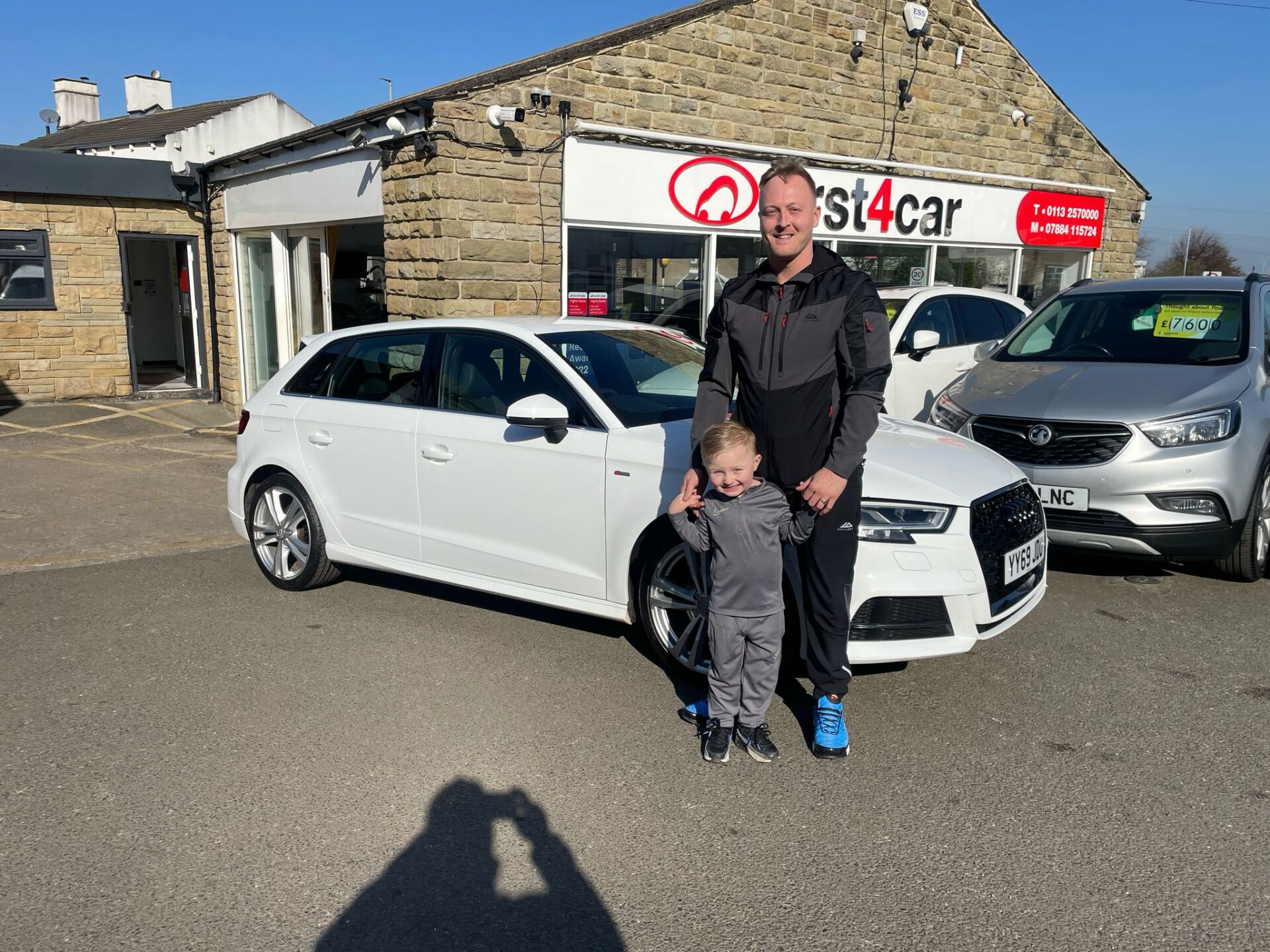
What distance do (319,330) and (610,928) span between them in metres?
10.4

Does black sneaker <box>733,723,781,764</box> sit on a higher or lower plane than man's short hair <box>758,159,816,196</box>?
lower

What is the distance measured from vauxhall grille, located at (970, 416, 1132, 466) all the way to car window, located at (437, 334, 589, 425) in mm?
2765

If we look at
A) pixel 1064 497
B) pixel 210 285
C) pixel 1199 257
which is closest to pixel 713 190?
pixel 1064 497

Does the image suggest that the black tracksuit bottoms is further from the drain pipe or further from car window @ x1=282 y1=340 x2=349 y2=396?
the drain pipe

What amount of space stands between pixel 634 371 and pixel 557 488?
0.78m

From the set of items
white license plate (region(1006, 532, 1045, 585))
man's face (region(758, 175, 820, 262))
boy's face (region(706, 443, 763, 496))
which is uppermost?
man's face (region(758, 175, 820, 262))

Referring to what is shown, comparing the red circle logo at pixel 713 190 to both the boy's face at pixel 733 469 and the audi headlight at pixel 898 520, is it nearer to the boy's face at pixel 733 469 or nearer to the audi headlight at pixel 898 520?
the audi headlight at pixel 898 520

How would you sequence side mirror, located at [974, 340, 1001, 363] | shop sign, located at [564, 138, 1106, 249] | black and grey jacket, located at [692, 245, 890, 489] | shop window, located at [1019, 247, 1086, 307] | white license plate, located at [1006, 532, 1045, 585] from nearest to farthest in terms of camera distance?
black and grey jacket, located at [692, 245, 890, 489], white license plate, located at [1006, 532, 1045, 585], side mirror, located at [974, 340, 1001, 363], shop sign, located at [564, 138, 1106, 249], shop window, located at [1019, 247, 1086, 307]

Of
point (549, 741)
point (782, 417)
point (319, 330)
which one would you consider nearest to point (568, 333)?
point (782, 417)

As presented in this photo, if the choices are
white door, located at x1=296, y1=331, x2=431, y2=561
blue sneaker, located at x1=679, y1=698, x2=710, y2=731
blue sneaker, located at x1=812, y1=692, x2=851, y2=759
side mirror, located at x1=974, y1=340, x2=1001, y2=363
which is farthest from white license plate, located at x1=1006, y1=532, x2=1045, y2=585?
side mirror, located at x1=974, y1=340, x2=1001, y2=363

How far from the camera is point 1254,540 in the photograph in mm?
5641

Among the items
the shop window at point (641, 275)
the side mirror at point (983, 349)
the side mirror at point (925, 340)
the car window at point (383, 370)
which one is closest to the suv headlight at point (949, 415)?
the side mirror at point (925, 340)

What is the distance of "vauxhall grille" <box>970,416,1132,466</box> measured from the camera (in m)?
5.45

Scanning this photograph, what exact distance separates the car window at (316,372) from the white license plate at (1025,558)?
3702mm
